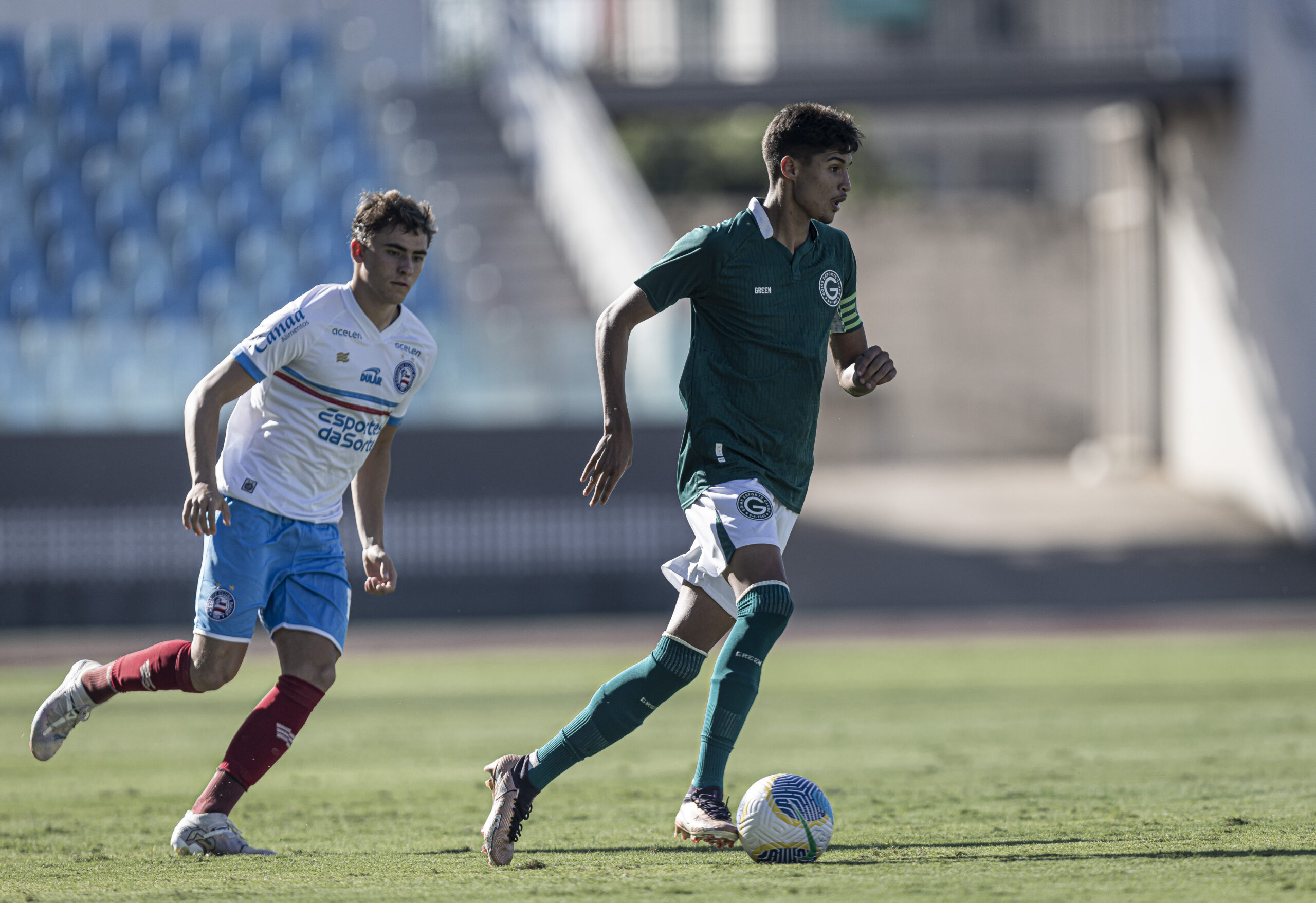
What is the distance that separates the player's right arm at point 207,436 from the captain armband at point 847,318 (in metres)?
1.82

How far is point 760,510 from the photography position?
478 centimetres

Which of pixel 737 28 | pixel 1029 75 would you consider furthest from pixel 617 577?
pixel 737 28

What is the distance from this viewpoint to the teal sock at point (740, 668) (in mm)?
4668

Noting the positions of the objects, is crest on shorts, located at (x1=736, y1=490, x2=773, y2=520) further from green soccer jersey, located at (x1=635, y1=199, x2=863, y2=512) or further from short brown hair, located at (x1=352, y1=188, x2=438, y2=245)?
short brown hair, located at (x1=352, y1=188, x2=438, y2=245)

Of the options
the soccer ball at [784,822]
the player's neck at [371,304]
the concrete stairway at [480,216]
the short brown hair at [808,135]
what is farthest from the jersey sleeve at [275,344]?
the concrete stairway at [480,216]

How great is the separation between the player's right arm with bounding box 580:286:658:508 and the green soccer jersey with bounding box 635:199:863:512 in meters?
0.08

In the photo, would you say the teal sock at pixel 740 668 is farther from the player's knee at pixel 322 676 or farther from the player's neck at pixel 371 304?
the player's neck at pixel 371 304

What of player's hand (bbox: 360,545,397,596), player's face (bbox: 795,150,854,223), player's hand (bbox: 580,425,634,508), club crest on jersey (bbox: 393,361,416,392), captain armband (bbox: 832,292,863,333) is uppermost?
player's face (bbox: 795,150,854,223)

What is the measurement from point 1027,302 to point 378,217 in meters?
24.7

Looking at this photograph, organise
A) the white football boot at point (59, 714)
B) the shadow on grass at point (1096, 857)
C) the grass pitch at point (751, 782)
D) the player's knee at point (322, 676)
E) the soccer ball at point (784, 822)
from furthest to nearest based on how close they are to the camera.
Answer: the white football boot at point (59, 714) → the player's knee at point (322, 676) → the soccer ball at point (784, 822) → the shadow on grass at point (1096, 857) → the grass pitch at point (751, 782)

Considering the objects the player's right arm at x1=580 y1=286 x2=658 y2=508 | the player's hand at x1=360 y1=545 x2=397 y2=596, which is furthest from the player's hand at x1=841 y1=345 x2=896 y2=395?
the player's hand at x1=360 y1=545 x2=397 y2=596

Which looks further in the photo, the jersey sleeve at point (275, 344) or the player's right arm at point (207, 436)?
the jersey sleeve at point (275, 344)

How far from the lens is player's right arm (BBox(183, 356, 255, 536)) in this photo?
4621 millimetres

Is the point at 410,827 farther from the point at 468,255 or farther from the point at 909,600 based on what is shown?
the point at 468,255
